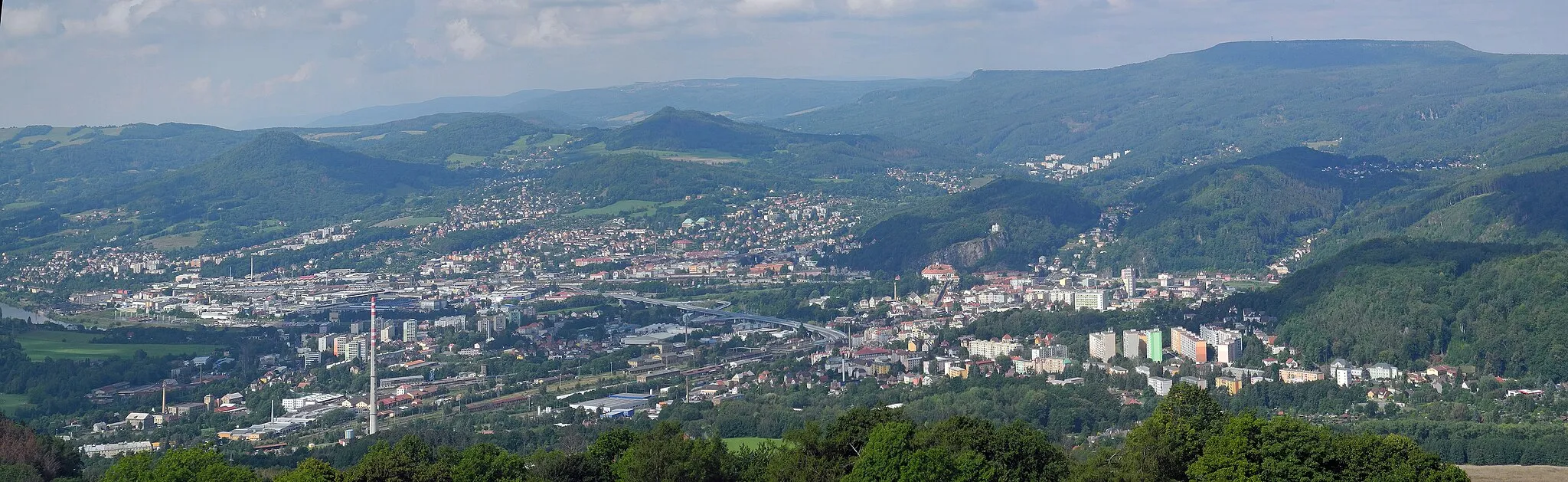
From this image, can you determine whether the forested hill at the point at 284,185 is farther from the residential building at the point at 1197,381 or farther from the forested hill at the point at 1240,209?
the residential building at the point at 1197,381

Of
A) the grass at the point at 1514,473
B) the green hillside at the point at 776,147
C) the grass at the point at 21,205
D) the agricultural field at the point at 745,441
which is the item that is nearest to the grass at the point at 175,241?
the grass at the point at 21,205

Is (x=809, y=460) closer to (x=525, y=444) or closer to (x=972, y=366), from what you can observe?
(x=525, y=444)

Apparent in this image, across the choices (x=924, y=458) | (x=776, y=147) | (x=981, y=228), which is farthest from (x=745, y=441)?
(x=776, y=147)

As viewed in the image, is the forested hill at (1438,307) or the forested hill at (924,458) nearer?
the forested hill at (924,458)

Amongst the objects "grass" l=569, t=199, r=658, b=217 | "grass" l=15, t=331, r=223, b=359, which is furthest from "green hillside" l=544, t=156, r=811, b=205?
"grass" l=15, t=331, r=223, b=359

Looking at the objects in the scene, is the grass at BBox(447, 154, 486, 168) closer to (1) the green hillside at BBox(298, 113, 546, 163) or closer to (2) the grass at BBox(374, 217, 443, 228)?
(1) the green hillside at BBox(298, 113, 546, 163)

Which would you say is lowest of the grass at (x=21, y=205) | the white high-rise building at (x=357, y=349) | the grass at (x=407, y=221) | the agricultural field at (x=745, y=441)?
the agricultural field at (x=745, y=441)
